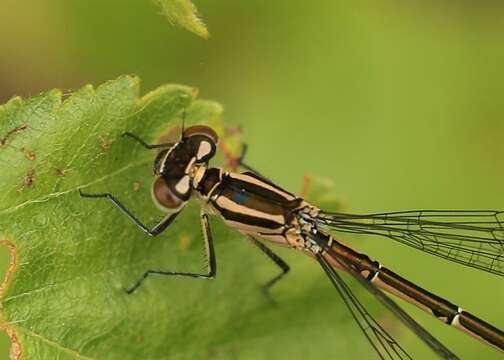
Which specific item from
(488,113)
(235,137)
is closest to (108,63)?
(235,137)

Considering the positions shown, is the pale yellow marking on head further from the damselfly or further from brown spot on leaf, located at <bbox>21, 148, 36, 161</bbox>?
brown spot on leaf, located at <bbox>21, 148, 36, 161</bbox>

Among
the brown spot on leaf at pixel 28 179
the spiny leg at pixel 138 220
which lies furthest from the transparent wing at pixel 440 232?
the brown spot on leaf at pixel 28 179

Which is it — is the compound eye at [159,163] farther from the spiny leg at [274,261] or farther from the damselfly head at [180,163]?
the spiny leg at [274,261]

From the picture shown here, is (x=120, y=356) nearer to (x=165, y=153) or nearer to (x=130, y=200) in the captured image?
(x=130, y=200)

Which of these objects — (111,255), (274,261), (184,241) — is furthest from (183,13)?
(274,261)

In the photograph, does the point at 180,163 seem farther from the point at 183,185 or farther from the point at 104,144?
the point at 104,144

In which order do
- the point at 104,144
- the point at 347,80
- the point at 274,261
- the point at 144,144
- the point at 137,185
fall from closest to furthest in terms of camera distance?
the point at 104,144 < the point at 144,144 < the point at 137,185 < the point at 274,261 < the point at 347,80

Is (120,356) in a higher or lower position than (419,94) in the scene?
lower
